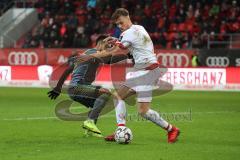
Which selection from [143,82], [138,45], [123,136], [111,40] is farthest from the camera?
[111,40]

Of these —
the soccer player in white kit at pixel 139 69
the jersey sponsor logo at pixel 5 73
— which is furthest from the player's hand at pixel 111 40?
the jersey sponsor logo at pixel 5 73

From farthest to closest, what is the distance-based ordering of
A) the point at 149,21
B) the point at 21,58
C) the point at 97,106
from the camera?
the point at 21,58, the point at 149,21, the point at 97,106

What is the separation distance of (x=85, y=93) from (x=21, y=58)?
2211 centimetres

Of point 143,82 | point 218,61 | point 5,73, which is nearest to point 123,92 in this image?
point 143,82

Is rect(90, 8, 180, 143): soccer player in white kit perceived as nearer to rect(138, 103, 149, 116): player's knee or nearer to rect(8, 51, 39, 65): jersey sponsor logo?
rect(138, 103, 149, 116): player's knee

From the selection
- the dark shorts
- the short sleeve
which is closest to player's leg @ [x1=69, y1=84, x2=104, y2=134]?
the dark shorts

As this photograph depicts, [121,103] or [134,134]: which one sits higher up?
[121,103]

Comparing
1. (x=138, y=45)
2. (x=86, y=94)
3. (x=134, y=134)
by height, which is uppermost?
(x=138, y=45)

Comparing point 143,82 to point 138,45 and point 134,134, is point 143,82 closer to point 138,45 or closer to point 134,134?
point 138,45

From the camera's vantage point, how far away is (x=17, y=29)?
129 ft

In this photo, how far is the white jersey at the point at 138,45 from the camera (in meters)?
11.8

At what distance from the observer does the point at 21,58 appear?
1380 inches

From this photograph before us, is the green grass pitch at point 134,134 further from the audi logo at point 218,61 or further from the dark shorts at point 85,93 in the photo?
the audi logo at point 218,61

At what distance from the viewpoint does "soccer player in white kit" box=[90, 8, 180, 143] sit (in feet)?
38.6
